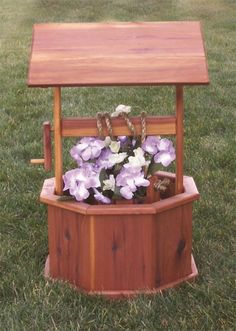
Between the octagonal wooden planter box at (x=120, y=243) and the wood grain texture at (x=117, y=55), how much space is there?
21.1 inches

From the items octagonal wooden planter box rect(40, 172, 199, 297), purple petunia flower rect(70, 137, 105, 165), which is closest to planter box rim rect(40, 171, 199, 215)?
octagonal wooden planter box rect(40, 172, 199, 297)

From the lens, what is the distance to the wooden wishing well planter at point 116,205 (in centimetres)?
270

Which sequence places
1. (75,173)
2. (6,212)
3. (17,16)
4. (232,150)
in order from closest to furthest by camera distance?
1. (75,173)
2. (6,212)
3. (232,150)
4. (17,16)

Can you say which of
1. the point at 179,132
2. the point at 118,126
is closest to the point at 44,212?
the point at 118,126

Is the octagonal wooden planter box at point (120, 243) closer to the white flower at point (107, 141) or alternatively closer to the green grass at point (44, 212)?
the green grass at point (44, 212)

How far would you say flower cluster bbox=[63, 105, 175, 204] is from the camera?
286cm

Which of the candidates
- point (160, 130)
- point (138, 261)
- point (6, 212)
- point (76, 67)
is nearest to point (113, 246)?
point (138, 261)

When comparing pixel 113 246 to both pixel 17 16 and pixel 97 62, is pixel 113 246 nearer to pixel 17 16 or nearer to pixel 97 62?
pixel 97 62

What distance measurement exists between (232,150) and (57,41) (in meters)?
2.06

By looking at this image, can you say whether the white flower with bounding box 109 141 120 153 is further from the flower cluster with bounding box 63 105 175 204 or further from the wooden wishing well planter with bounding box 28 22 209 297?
the wooden wishing well planter with bounding box 28 22 209 297

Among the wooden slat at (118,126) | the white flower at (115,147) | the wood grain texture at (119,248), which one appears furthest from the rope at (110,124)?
the wood grain texture at (119,248)

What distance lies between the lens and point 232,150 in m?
4.57

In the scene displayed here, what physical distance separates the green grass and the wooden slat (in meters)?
0.68

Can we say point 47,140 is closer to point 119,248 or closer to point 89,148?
point 89,148
